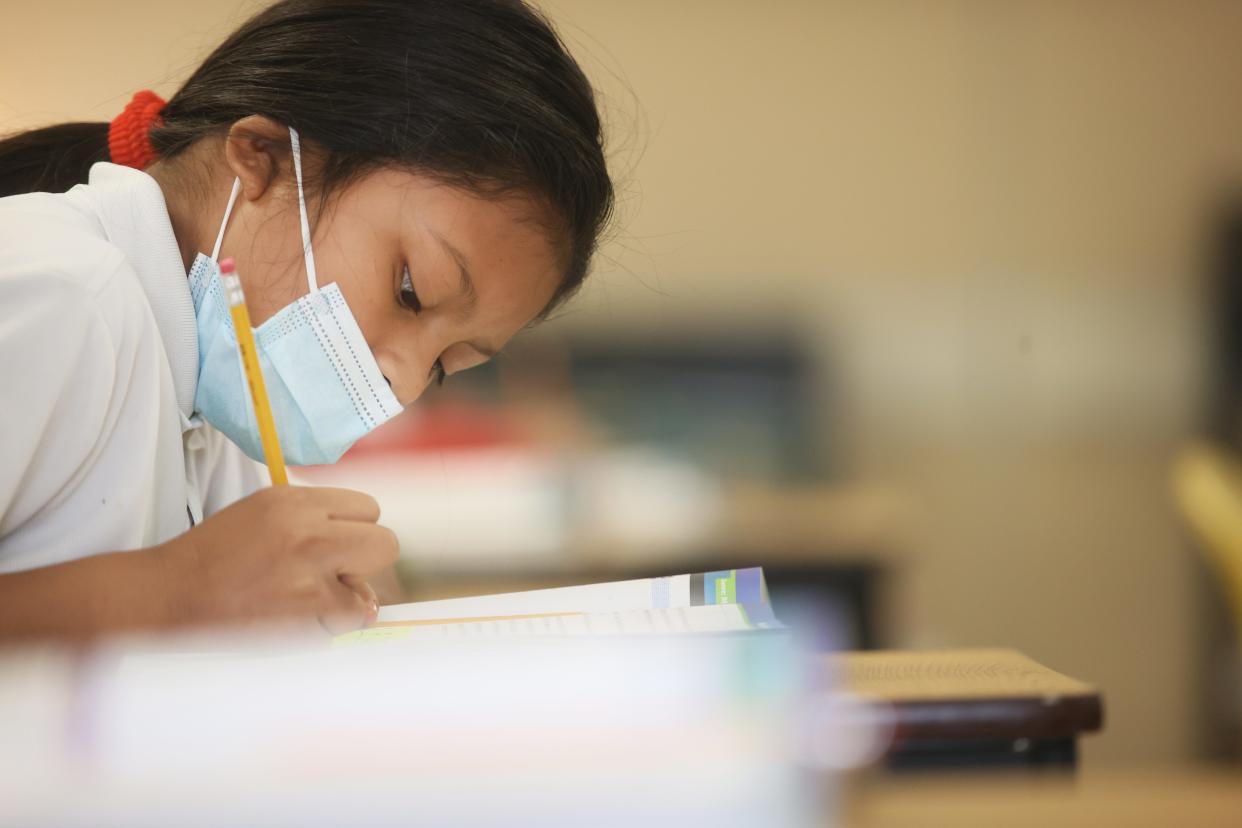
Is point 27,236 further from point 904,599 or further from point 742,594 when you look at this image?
point 904,599

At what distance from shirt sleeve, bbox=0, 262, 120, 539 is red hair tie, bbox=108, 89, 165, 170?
305mm

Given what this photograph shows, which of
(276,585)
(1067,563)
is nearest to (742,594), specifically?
(276,585)

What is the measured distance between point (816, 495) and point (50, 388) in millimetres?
2160

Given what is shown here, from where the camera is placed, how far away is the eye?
2.87 ft

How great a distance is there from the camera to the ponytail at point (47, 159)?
95 centimetres

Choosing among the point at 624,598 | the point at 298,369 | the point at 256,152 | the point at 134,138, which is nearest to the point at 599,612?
the point at 624,598

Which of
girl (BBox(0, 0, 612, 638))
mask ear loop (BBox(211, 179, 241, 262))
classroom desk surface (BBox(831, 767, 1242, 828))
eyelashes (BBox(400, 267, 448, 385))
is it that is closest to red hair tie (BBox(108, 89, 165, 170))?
girl (BBox(0, 0, 612, 638))

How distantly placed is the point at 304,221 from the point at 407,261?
0.30 ft

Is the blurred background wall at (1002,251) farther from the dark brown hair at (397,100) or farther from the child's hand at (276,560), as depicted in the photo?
the child's hand at (276,560)

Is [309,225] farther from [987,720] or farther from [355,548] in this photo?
[987,720]

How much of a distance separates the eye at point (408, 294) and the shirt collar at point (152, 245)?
16cm

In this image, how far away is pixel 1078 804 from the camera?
28cm

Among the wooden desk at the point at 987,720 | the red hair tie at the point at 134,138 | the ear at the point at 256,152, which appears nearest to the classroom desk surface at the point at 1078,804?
the wooden desk at the point at 987,720

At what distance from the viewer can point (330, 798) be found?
1.07ft
